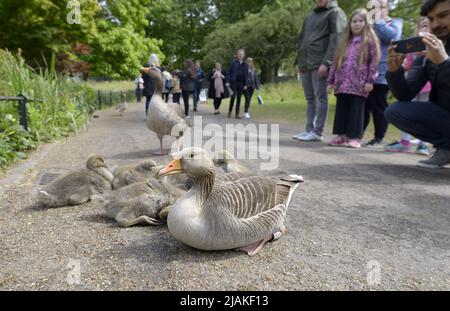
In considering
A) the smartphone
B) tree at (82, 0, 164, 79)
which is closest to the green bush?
the smartphone

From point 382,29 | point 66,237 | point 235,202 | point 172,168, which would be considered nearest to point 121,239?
point 66,237

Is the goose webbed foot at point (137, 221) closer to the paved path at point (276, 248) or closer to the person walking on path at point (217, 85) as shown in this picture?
the paved path at point (276, 248)

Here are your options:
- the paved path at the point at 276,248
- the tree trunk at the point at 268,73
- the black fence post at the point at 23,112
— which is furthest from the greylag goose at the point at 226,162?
the tree trunk at the point at 268,73

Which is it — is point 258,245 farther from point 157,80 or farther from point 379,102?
point 379,102

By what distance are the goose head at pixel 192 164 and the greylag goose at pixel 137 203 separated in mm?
682

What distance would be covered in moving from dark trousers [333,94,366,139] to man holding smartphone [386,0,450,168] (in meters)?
1.11

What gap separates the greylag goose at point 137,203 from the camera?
2.78 m

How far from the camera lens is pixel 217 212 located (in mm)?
2172

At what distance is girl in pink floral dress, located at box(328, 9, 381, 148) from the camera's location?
216 inches

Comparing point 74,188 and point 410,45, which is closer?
point 74,188

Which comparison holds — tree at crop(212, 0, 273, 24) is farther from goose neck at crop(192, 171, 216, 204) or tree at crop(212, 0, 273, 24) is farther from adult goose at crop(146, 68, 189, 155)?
goose neck at crop(192, 171, 216, 204)

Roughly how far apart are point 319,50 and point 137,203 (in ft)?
16.1

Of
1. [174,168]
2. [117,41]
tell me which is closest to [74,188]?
[174,168]

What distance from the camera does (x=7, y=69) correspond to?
6000 mm
